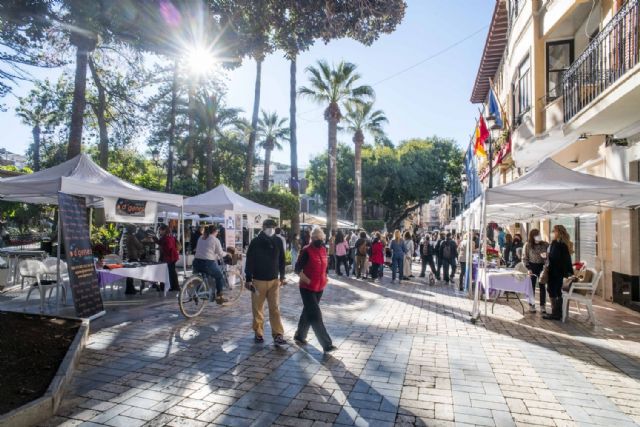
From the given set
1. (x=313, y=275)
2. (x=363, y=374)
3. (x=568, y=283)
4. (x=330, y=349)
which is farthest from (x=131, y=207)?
(x=568, y=283)

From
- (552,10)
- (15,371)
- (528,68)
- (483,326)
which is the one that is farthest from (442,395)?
(528,68)

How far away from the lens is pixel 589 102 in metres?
9.11

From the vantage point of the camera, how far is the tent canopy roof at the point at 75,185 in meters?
7.77

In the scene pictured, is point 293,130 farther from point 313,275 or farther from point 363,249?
point 313,275

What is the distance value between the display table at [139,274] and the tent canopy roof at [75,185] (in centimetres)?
148

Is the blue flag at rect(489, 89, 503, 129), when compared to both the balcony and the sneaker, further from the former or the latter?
the sneaker

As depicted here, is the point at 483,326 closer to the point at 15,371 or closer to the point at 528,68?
the point at 15,371

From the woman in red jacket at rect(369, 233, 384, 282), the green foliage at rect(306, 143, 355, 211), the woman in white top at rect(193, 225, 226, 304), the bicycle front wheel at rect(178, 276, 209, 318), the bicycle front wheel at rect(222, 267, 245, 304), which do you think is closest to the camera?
the bicycle front wheel at rect(178, 276, 209, 318)

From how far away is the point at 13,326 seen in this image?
5.99 metres

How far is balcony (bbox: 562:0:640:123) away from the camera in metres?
8.01

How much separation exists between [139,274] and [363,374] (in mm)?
6098

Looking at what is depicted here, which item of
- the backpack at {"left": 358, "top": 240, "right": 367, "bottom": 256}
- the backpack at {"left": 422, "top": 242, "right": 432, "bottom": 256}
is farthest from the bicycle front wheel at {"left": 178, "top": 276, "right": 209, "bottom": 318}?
the backpack at {"left": 422, "top": 242, "right": 432, "bottom": 256}

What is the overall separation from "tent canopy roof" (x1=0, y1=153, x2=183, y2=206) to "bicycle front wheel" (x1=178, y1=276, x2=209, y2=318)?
220cm

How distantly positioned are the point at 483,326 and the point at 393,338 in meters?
2.06
